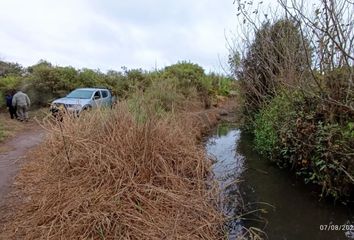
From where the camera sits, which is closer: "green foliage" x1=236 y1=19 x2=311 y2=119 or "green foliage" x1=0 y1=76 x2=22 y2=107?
"green foliage" x1=236 y1=19 x2=311 y2=119

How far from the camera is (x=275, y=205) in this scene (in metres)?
6.65

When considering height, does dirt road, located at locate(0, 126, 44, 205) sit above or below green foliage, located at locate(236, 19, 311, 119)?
below

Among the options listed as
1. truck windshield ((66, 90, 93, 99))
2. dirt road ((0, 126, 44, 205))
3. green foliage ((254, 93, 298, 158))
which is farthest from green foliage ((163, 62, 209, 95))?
green foliage ((254, 93, 298, 158))

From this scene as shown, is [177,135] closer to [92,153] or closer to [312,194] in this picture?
[92,153]

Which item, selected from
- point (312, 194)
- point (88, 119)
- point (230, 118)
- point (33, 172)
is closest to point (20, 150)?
point (33, 172)

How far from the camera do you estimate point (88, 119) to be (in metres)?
7.10

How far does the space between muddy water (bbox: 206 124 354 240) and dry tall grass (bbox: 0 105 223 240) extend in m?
0.73

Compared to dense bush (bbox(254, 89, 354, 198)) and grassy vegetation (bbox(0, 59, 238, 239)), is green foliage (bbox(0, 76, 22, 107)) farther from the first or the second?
dense bush (bbox(254, 89, 354, 198))

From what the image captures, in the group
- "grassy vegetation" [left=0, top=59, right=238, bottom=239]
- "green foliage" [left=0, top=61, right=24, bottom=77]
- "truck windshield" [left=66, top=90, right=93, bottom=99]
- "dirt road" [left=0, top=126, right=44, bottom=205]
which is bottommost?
"dirt road" [left=0, top=126, right=44, bottom=205]

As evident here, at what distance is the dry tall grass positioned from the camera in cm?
467

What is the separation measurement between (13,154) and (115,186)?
557 centimetres

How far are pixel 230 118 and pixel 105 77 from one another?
8827 mm

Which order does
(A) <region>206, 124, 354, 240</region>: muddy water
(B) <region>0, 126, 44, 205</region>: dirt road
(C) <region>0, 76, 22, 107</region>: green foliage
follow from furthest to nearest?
(C) <region>0, 76, 22, 107</region>: green foliage
(B) <region>0, 126, 44, 205</region>: dirt road
(A) <region>206, 124, 354, 240</region>: muddy water

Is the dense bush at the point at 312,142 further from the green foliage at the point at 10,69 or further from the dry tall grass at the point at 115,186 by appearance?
the green foliage at the point at 10,69
